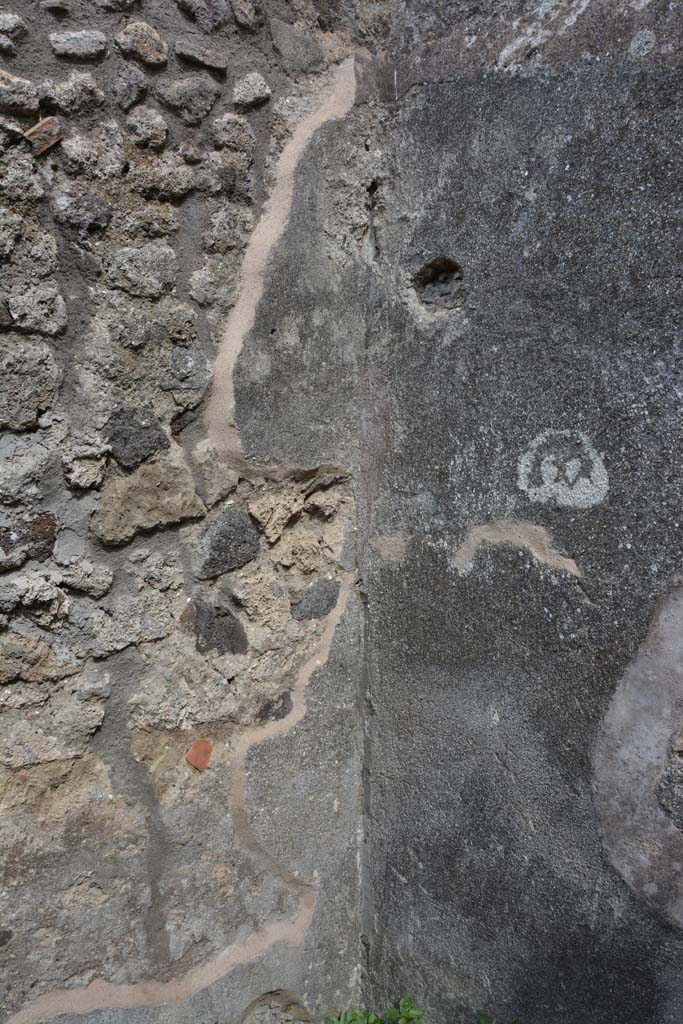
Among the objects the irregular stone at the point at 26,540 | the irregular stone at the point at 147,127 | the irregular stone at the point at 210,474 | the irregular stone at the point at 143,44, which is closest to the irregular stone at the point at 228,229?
the irregular stone at the point at 147,127

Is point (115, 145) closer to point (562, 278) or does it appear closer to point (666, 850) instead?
point (562, 278)

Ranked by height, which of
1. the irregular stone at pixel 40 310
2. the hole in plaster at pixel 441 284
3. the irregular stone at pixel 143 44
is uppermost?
the irregular stone at pixel 143 44

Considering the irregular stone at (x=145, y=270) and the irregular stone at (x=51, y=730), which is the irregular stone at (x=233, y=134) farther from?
the irregular stone at (x=51, y=730)

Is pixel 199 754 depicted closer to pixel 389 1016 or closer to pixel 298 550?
pixel 298 550

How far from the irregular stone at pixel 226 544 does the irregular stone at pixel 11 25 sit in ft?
2.73

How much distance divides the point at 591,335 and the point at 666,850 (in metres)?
0.83

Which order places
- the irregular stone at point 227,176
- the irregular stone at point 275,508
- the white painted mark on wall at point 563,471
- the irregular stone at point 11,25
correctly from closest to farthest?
1. the irregular stone at point 11,25
2. the white painted mark on wall at point 563,471
3. the irregular stone at point 227,176
4. the irregular stone at point 275,508

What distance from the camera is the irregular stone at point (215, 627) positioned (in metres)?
1.44

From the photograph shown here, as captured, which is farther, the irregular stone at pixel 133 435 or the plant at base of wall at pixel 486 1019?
the plant at base of wall at pixel 486 1019

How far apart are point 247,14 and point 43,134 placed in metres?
0.47

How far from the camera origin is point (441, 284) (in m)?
1.47

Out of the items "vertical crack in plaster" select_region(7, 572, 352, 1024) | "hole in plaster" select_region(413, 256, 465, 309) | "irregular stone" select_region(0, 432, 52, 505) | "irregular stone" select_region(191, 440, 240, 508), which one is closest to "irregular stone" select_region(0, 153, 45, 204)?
"irregular stone" select_region(0, 432, 52, 505)

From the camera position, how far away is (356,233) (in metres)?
1.56

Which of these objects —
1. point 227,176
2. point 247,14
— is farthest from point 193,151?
point 247,14
